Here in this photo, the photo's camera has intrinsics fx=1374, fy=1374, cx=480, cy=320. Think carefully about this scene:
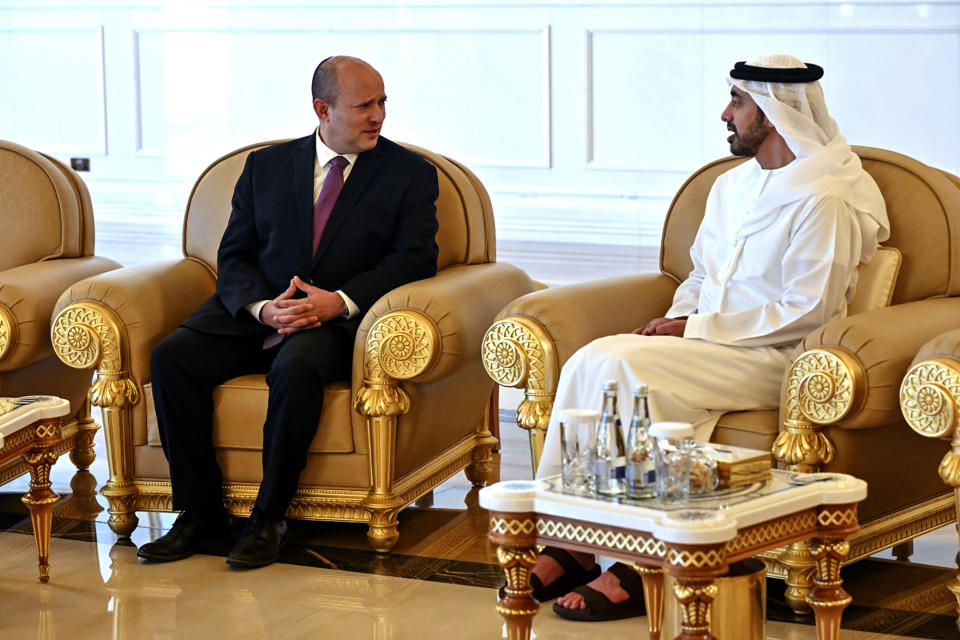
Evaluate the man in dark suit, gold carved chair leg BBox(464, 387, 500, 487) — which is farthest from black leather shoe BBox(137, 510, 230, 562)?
gold carved chair leg BBox(464, 387, 500, 487)

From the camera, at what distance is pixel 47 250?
4.46 metres

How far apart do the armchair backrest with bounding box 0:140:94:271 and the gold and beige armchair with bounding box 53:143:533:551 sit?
509mm

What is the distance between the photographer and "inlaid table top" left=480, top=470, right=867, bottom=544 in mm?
2340

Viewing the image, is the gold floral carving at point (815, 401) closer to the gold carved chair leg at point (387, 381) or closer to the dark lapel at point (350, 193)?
the gold carved chair leg at point (387, 381)

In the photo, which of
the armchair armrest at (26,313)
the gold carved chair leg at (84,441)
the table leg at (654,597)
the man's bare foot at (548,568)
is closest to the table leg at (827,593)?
the table leg at (654,597)

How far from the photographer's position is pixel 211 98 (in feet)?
22.0

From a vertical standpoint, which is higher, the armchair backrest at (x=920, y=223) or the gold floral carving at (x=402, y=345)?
the armchair backrest at (x=920, y=223)

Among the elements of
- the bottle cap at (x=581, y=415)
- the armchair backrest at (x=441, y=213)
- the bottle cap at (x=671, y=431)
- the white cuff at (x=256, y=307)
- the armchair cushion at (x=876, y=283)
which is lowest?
the bottle cap at (x=671, y=431)

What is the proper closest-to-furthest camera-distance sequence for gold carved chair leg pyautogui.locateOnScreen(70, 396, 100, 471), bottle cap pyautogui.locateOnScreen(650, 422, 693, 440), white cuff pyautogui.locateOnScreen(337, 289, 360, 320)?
bottle cap pyautogui.locateOnScreen(650, 422, 693, 440)
white cuff pyautogui.locateOnScreen(337, 289, 360, 320)
gold carved chair leg pyautogui.locateOnScreen(70, 396, 100, 471)

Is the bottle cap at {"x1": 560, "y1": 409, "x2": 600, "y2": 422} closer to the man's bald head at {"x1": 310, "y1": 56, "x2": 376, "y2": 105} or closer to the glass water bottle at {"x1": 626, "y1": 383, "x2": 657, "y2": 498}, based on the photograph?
the glass water bottle at {"x1": 626, "y1": 383, "x2": 657, "y2": 498}

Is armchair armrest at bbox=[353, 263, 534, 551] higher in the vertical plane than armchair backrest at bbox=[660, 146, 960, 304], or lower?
lower

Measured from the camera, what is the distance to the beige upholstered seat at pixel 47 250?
4.20 m

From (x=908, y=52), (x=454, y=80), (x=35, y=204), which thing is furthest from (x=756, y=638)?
(x=454, y=80)

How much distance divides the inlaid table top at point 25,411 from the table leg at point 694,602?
1.74 metres
